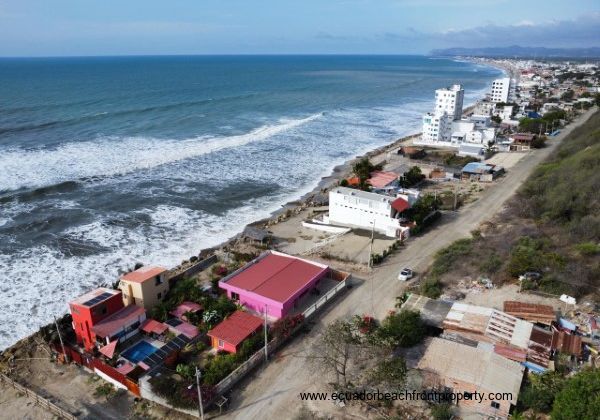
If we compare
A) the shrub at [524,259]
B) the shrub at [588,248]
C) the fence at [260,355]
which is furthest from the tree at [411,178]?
the fence at [260,355]

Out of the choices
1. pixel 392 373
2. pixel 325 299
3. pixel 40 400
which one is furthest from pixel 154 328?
pixel 392 373

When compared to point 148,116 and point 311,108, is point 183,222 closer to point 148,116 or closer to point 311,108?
point 148,116

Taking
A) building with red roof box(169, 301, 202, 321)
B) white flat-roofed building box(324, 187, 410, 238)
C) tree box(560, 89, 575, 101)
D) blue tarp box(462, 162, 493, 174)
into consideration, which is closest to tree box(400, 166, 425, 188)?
blue tarp box(462, 162, 493, 174)

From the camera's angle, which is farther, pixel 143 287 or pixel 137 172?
pixel 137 172

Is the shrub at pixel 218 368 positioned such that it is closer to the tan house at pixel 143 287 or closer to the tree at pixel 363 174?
the tan house at pixel 143 287

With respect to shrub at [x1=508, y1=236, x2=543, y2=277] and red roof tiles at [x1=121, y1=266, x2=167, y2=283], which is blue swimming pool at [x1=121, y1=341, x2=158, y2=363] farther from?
shrub at [x1=508, y1=236, x2=543, y2=277]

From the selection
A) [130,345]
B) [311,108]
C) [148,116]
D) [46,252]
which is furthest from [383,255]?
[311,108]

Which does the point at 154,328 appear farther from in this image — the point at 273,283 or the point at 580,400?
the point at 580,400
